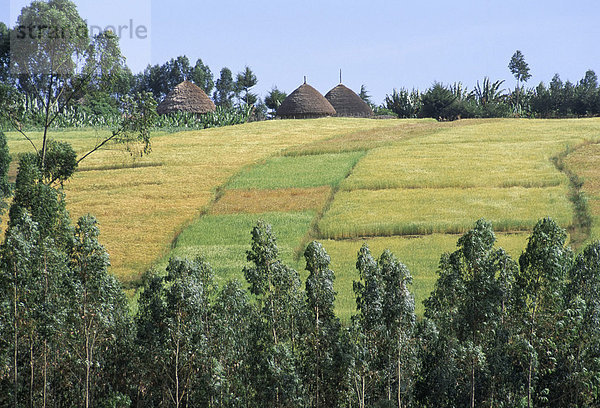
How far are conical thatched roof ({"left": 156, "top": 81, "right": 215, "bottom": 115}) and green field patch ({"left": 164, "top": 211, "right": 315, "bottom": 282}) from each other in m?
46.8

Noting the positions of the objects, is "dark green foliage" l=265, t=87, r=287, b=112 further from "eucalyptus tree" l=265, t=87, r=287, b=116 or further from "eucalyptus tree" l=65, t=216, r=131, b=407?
"eucalyptus tree" l=65, t=216, r=131, b=407

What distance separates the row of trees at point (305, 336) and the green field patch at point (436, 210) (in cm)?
1073

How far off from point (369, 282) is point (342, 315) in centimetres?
570

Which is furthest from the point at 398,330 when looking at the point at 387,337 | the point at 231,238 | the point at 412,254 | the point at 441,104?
the point at 441,104

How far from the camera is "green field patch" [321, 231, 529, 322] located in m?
20.6

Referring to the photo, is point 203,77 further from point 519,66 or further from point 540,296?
point 540,296

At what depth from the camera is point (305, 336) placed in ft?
44.6

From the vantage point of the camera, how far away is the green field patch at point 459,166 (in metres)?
31.4

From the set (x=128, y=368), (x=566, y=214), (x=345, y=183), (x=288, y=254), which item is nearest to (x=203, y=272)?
(x=128, y=368)

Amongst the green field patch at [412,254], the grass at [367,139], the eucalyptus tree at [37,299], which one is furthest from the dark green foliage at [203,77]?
the eucalyptus tree at [37,299]

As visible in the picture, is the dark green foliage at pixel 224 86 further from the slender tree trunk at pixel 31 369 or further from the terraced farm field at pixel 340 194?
the slender tree trunk at pixel 31 369

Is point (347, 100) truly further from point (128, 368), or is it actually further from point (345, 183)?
point (128, 368)

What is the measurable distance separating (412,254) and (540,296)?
9.64 metres

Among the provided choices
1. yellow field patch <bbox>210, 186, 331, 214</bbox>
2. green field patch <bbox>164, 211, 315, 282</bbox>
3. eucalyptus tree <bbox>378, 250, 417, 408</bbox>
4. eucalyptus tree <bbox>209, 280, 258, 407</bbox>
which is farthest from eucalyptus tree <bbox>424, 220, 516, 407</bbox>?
yellow field patch <bbox>210, 186, 331, 214</bbox>
